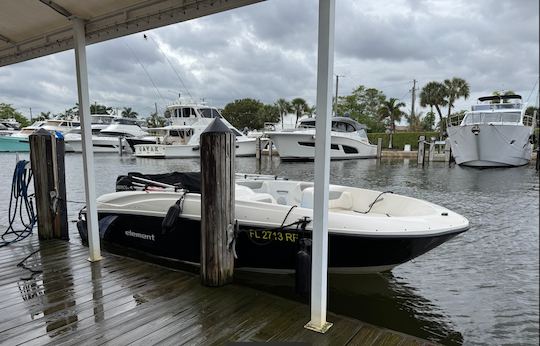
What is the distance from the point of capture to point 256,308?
271cm

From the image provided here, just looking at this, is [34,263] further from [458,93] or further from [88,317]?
[458,93]

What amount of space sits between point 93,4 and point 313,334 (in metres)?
3.06

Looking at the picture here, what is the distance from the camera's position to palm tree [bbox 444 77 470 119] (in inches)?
1300

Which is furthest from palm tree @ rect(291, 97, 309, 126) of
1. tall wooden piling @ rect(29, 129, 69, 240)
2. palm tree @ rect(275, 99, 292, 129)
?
tall wooden piling @ rect(29, 129, 69, 240)

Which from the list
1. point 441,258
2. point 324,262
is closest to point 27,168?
point 324,262

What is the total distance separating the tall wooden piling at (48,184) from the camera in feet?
15.3

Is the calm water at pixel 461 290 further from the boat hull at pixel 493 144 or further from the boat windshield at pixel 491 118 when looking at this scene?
the boat windshield at pixel 491 118

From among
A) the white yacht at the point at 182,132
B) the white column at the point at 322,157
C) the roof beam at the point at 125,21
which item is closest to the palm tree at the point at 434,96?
the white yacht at the point at 182,132

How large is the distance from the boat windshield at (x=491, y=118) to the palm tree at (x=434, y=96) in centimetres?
1848

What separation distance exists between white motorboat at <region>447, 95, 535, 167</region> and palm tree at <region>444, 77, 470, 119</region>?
1220cm

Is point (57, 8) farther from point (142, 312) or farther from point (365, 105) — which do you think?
point (365, 105)

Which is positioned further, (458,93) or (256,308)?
(458,93)

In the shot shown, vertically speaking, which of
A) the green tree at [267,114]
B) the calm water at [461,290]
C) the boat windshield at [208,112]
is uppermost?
the green tree at [267,114]

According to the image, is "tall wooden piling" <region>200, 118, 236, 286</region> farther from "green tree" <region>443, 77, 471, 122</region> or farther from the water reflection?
"green tree" <region>443, 77, 471, 122</region>
